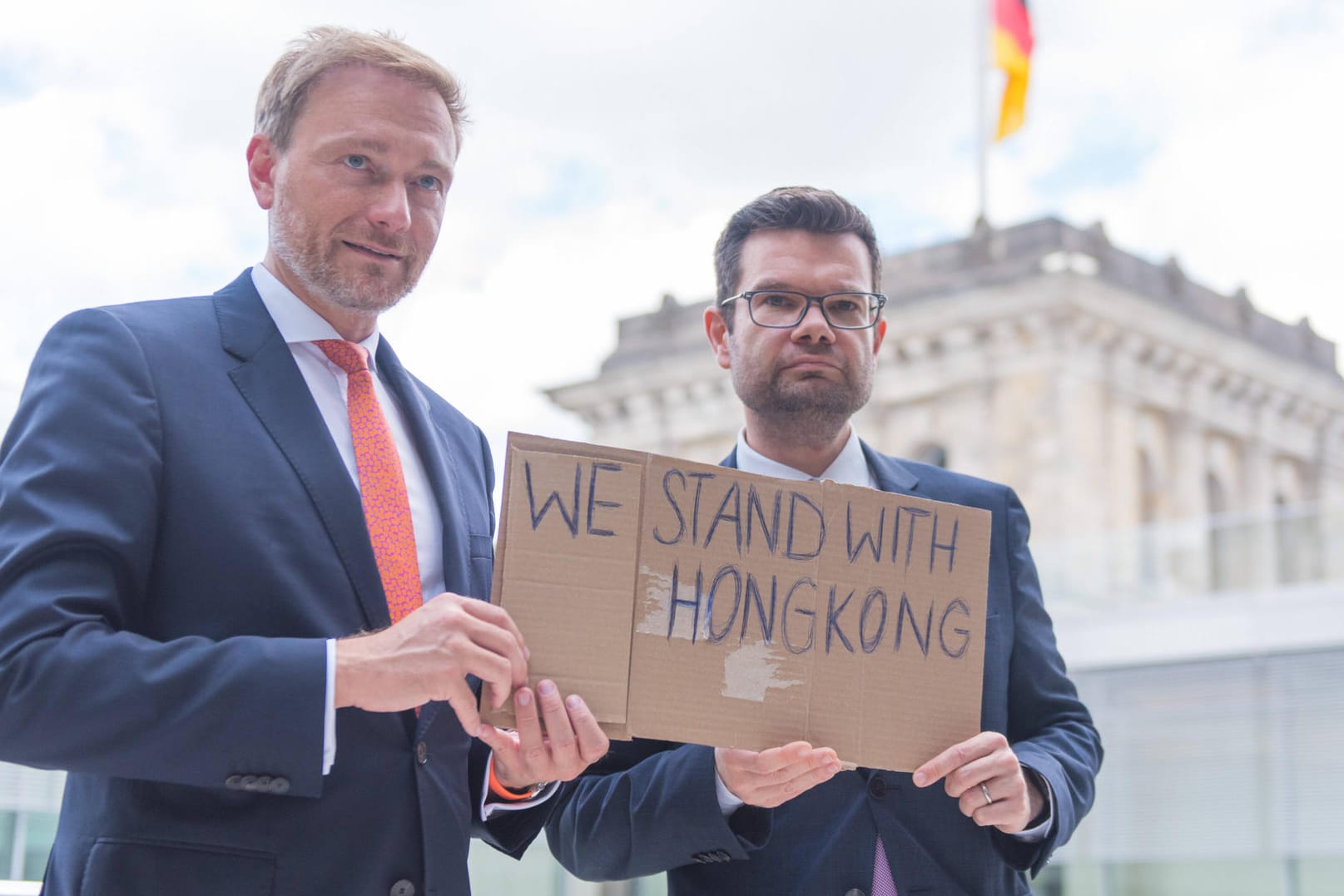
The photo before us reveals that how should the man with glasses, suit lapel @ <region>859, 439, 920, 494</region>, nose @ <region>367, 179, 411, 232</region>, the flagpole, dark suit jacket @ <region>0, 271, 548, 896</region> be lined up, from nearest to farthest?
dark suit jacket @ <region>0, 271, 548, 896</region> < nose @ <region>367, 179, 411, 232</region> < the man with glasses < suit lapel @ <region>859, 439, 920, 494</region> < the flagpole

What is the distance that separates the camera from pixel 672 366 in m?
40.7

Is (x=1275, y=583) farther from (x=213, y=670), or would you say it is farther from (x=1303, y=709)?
(x=213, y=670)

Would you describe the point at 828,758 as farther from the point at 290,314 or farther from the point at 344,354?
the point at 290,314

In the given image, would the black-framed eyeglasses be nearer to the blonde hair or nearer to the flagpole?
the blonde hair

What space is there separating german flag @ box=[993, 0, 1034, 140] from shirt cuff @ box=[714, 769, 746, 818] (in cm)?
3563

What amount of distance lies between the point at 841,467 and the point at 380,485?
1381 mm

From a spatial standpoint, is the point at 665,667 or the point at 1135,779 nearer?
the point at 665,667

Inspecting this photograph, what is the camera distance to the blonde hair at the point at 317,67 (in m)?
2.94

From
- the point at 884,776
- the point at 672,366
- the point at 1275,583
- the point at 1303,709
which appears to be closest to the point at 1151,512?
the point at 672,366

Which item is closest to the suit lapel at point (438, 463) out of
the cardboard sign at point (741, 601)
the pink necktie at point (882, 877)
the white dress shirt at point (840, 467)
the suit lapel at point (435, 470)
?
the suit lapel at point (435, 470)

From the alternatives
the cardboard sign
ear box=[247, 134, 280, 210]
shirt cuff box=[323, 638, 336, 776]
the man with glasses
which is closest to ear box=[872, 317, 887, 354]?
the man with glasses

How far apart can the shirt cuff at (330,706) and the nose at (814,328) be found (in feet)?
5.13

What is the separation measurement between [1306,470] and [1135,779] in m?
25.6

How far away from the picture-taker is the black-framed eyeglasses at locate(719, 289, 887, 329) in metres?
3.78
